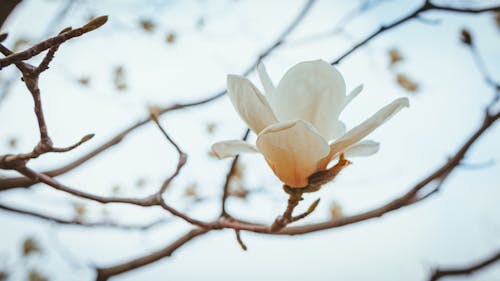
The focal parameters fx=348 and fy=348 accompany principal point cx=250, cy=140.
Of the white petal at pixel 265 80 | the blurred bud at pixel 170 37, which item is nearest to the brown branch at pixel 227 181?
the white petal at pixel 265 80

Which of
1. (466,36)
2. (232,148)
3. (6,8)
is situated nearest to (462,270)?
(232,148)

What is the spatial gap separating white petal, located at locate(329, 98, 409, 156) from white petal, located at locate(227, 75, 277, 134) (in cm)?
9

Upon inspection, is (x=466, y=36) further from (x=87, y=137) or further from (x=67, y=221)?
(x=67, y=221)

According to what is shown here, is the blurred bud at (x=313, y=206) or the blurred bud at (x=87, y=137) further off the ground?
the blurred bud at (x=87, y=137)

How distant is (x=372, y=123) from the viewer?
0.41 m

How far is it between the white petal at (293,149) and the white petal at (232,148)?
1.1 inches

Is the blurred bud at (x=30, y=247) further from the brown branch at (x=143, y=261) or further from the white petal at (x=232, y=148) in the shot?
the white petal at (x=232, y=148)

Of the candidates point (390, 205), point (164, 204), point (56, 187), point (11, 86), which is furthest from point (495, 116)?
point (11, 86)

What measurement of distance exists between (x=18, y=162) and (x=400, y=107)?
49cm

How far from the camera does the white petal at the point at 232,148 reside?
1.53 feet

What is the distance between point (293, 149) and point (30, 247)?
3.01m

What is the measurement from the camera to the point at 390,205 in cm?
71

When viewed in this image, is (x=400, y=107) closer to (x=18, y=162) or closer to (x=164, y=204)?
(x=164, y=204)

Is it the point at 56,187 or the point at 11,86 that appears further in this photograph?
the point at 11,86
